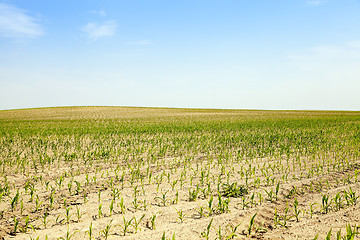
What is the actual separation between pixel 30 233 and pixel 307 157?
1058cm

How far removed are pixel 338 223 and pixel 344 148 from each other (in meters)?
9.72

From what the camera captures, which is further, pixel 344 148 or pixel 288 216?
pixel 344 148

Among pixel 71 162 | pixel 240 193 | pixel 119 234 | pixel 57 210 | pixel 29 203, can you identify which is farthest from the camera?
pixel 71 162

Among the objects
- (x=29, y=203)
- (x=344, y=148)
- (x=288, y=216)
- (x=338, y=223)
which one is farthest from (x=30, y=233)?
(x=344, y=148)

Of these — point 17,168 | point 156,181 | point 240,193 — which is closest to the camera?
point 240,193

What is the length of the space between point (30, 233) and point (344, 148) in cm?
1396

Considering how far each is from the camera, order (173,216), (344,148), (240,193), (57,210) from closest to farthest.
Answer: (173,216) → (57,210) → (240,193) → (344,148)

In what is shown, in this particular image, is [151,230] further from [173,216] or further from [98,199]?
[98,199]

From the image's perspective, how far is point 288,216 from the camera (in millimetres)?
4773

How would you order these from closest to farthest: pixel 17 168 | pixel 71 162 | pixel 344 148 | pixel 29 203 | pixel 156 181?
pixel 29 203 < pixel 156 181 < pixel 17 168 < pixel 71 162 < pixel 344 148

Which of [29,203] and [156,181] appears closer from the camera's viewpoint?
[29,203]

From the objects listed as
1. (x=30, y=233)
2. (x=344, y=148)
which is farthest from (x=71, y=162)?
(x=344, y=148)

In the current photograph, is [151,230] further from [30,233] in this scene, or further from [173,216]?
[30,233]

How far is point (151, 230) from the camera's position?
418 centimetres
